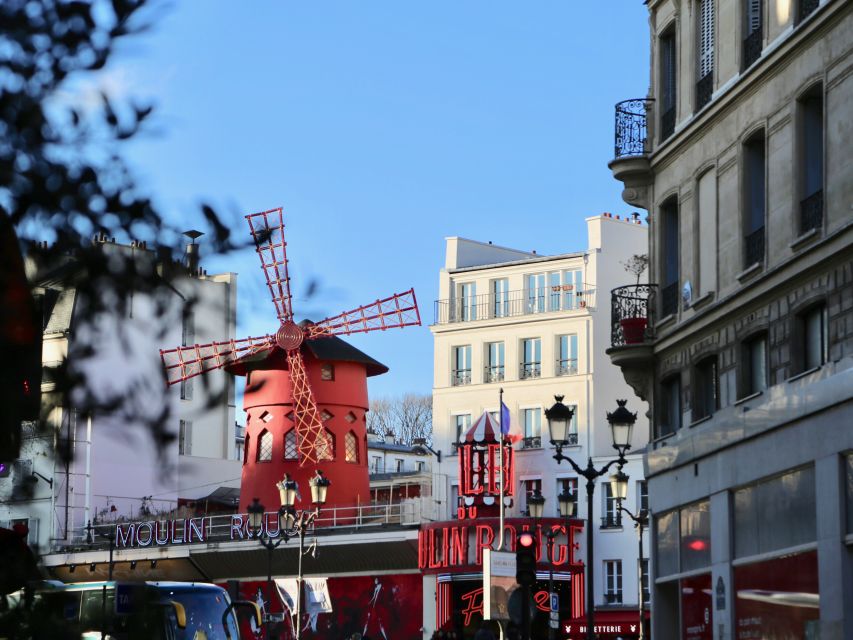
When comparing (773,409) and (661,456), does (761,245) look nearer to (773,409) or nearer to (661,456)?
(773,409)

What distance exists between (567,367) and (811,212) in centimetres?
3178

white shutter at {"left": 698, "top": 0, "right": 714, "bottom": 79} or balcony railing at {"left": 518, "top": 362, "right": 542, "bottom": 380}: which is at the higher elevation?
white shutter at {"left": 698, "top": 0, "right": 714, "bottom": 79}

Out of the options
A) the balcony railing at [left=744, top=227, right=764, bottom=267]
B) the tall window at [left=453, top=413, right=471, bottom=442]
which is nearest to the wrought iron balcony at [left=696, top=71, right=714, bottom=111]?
the balcony railing at [left=744, top=227, right=764, bottom=267]

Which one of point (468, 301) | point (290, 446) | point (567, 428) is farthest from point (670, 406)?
point (468, 301)

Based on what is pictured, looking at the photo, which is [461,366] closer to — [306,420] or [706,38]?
[306,420]

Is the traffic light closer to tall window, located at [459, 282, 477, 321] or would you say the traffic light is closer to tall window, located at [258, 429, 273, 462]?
tall window, located at [258, 429, 273, 462]

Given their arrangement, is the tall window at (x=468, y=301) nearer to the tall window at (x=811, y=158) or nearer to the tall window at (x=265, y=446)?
the tall window at (x=265, y=446)

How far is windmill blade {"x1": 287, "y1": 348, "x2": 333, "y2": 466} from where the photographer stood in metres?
50.6

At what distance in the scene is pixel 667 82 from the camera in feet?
78.1

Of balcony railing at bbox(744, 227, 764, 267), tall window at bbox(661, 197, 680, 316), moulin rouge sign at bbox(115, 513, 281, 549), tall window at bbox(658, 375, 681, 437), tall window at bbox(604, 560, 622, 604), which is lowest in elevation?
tall window at bbox(604, 560, 622, 604)

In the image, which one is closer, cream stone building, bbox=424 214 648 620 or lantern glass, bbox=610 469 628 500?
lantern glass, bbox=610 469 628 500

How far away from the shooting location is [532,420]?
4991cm

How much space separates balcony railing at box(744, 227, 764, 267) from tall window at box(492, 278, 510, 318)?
31.8 m

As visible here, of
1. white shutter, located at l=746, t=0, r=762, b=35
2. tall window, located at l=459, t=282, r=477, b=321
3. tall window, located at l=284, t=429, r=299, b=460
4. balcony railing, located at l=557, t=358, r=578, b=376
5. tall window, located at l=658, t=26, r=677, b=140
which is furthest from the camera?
tall window, located at l=459, t=282, r=477, b=321
